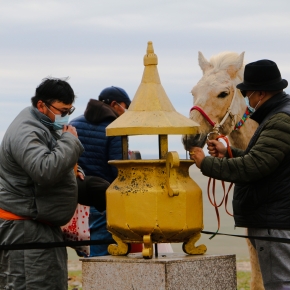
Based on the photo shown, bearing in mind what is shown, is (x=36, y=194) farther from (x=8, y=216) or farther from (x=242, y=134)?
(x=242, y=134)

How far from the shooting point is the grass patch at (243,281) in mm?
10750

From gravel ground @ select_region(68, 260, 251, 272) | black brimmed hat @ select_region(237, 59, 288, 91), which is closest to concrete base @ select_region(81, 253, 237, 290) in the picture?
black brimmed hat @ select_region(237, 59, 288, 91)

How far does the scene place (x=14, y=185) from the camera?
5.64 m

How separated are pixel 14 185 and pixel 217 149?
4.70 feet

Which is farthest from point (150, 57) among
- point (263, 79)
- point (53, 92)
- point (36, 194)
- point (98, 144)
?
point (98, 144)

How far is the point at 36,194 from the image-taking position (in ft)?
18.5

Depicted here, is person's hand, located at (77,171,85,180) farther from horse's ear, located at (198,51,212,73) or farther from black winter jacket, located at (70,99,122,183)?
horse's ear, located at (198,51,212,73)

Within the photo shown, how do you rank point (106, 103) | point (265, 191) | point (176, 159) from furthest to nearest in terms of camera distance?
point (106, 103), point (265, 191), point (176, 159)

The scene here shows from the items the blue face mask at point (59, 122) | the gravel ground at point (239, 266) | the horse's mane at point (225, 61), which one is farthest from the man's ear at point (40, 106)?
the gravel ground at point (239, 266)

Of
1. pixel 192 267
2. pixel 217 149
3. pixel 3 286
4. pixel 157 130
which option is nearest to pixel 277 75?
pixel 217 149

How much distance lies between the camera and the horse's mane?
8.85 meters

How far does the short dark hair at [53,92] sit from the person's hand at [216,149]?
1032mm

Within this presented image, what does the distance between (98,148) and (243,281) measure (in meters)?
5.00

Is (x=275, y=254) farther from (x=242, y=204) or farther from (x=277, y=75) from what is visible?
(x=277, y=75)
